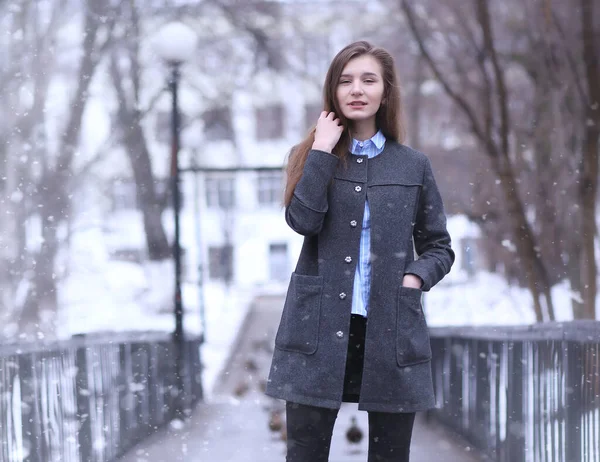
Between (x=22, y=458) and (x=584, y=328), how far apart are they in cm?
249

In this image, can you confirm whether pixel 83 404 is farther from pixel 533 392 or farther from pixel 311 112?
pixel 311 112

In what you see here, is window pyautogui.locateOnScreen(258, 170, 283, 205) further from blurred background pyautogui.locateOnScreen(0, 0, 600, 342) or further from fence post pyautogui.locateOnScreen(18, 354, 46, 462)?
fence post pyautogui.locateOnScreen(18, 354, 46, 462)

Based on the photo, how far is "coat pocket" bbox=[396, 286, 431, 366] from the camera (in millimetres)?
2258

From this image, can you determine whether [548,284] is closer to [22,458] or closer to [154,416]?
[154,416]

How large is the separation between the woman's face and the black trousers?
58cm

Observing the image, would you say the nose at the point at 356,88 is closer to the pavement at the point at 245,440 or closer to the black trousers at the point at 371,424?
the black trousers at the point at 371,424

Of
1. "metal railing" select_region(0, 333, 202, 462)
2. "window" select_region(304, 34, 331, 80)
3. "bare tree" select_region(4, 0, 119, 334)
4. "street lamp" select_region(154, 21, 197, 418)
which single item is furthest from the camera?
"window" select_region(304, 34, 331, 80)

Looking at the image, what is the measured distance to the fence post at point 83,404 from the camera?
3984mm

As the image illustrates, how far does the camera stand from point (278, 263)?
90.2ft

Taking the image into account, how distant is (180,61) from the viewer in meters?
7.41

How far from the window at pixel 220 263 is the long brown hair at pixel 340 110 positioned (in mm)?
21429

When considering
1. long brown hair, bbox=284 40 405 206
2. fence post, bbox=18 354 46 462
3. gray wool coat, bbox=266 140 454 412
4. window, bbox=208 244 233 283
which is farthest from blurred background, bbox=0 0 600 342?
window, bbox=208 244 233 283

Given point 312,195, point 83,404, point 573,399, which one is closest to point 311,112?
point 83,404

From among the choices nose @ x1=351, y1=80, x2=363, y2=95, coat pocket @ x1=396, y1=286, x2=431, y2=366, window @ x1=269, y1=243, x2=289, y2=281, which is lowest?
window @ x1=269, y1=243, x2=289, y2=281
